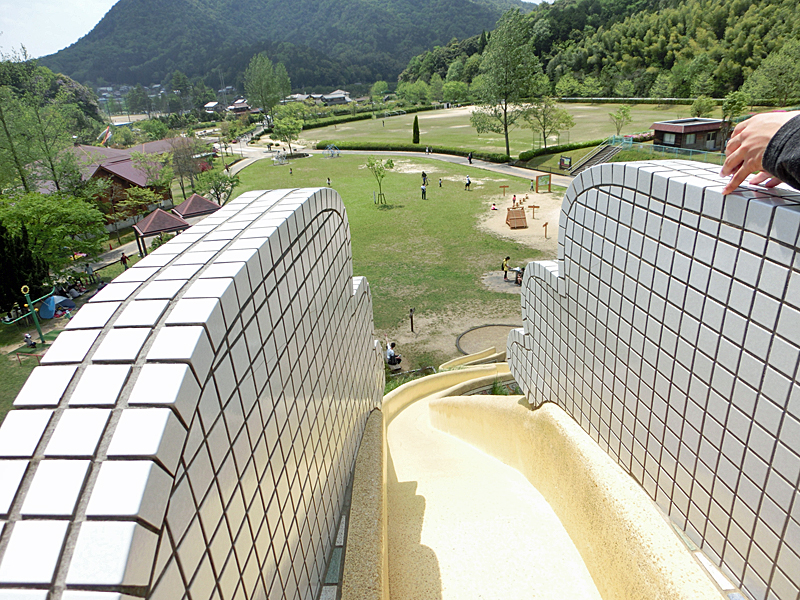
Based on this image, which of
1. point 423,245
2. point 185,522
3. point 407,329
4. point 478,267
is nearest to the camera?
point 185,522

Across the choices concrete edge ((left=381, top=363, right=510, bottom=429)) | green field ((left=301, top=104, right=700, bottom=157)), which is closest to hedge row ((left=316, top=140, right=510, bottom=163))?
green field ((left=301, top=104, right=700, bottom=157))

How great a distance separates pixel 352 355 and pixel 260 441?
315cm

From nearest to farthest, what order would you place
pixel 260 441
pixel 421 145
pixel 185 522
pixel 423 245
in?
pixel 185 522
pixel 260 441
pixel 423 245
pixel 421 145

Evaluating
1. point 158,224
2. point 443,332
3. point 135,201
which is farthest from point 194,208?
point 443,332

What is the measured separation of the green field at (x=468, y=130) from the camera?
53.3m

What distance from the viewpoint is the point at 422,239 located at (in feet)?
89.8

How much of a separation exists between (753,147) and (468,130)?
6517 centimetres

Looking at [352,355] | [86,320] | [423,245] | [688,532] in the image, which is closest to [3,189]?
[423,245]

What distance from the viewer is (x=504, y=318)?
1873 cm

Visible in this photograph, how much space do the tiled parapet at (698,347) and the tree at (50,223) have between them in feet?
74.0

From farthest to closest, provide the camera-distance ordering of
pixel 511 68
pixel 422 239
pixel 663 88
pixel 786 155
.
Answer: pixel 663 88 → pixel 511 68 → pixel 422 239 → pixel 786 155

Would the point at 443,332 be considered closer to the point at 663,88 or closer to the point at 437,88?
the point at 663,88

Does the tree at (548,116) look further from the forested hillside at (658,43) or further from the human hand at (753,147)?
the human hand at (753,147)

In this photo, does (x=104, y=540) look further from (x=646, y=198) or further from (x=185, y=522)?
(x=646, y=198)
